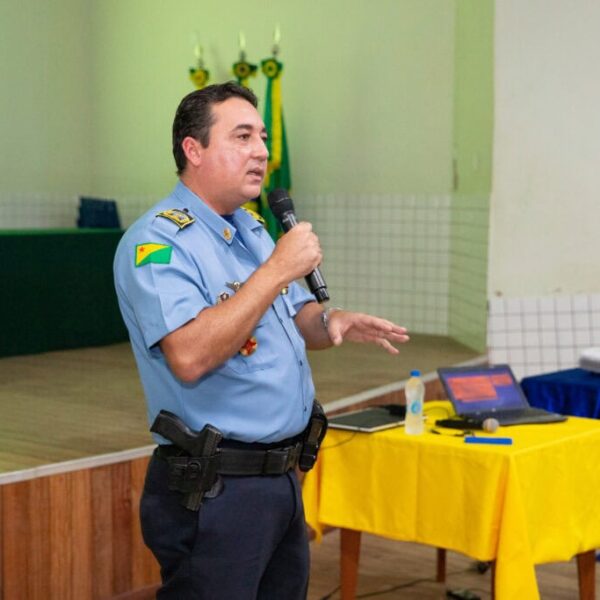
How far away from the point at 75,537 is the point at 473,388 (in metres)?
1.32

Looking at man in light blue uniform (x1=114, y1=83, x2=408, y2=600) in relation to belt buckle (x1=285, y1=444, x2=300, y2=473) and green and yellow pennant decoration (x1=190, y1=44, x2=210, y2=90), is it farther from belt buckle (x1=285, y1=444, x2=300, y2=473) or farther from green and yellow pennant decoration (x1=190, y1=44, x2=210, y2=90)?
green and yellow pennant decoration (x1=190, y1=44, x2=210, y2=90)

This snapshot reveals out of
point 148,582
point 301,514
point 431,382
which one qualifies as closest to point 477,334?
point 431,382

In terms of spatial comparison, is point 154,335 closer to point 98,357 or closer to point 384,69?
point 98,357

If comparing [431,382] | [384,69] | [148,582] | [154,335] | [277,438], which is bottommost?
[148,582]

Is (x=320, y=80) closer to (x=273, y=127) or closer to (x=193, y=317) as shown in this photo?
(x=273, y=127)

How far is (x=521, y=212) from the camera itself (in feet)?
18.7

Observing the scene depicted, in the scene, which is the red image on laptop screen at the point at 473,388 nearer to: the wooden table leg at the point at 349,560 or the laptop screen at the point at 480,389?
the laptop screen at the point at 480,389

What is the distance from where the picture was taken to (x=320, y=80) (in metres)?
7.23

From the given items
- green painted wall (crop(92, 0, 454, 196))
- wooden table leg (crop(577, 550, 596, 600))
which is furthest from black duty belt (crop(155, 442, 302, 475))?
green painted wall (crop(92, 0, 454, 196))

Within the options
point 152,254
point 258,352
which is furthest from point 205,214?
point 258,352

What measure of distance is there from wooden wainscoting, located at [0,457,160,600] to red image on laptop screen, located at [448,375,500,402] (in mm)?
1099

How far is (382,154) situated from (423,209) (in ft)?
1.45

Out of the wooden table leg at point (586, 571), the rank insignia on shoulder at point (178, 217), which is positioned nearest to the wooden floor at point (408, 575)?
the wooden table leg at point (586, 571)

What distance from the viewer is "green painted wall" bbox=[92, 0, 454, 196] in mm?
6738
